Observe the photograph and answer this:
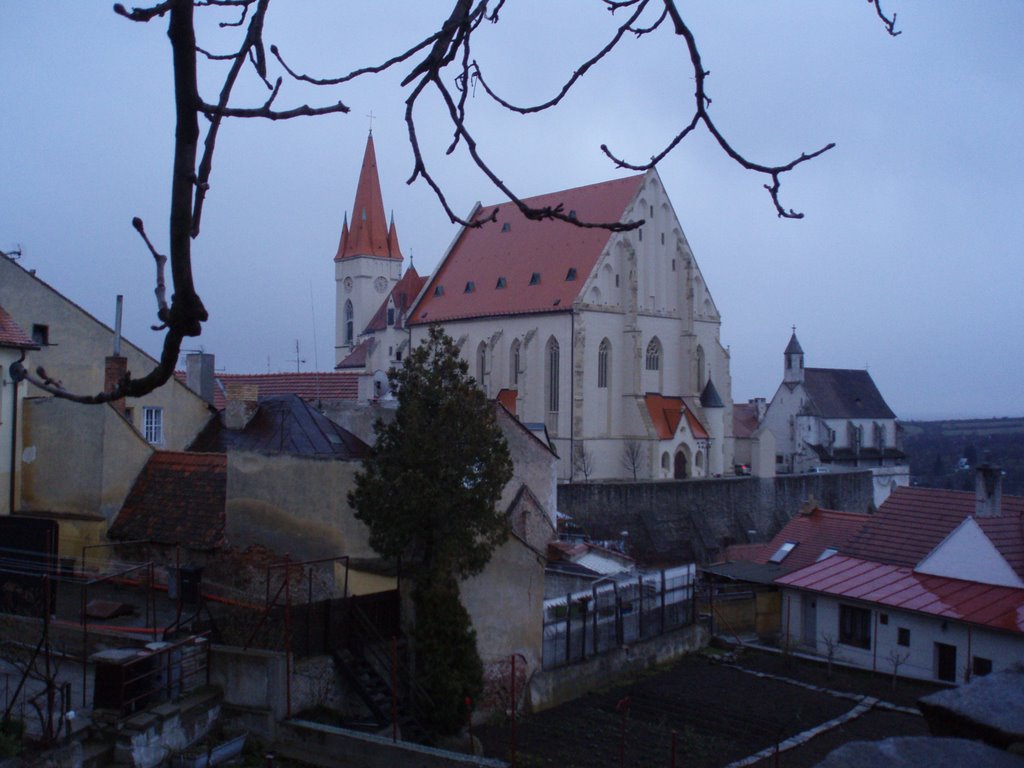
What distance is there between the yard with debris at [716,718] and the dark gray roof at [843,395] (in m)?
53.1

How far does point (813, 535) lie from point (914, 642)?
23.4 feet

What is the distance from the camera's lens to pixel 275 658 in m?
11.4

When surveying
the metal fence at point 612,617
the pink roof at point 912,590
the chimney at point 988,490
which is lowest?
the metal fence at point 612,617

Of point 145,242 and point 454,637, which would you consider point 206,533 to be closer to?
point 454,637

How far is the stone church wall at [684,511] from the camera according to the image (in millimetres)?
39625

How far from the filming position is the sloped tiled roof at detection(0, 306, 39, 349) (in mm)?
16484

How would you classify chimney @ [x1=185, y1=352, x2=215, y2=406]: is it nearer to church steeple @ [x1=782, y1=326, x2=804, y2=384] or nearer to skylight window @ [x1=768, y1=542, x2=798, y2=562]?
skylight window @ [x1=768, y1=542, x2=798, y2=562]

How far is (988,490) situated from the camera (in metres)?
20.8

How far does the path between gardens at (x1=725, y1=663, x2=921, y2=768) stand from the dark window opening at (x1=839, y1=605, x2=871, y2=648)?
259 cm

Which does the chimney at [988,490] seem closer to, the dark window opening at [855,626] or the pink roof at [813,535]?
the pink roof at [813,535]

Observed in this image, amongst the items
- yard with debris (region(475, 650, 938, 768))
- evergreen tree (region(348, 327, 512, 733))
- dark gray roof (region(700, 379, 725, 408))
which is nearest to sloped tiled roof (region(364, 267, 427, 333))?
dark gray roof (region(700, 379, 725, 408))

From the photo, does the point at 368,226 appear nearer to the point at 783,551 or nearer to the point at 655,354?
the point at 655,354

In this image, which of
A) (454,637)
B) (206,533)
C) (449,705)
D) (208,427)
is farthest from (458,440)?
(208,427)

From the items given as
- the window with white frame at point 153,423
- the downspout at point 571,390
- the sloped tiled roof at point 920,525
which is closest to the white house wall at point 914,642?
the sloped tiled roof at point 920,525
